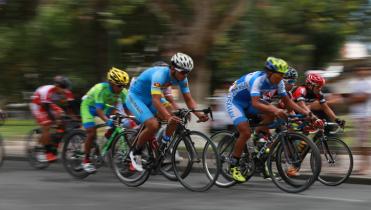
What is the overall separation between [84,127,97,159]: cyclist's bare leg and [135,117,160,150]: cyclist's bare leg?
1.11m

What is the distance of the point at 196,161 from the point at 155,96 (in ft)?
3.42

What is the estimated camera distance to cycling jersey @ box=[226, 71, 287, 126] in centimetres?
877

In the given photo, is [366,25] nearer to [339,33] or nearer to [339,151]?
[339,33]

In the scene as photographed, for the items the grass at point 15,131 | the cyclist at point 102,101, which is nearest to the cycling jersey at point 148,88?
the cyclist at point 102,101

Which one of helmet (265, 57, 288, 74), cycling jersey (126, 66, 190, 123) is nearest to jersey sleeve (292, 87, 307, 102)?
helmet (265, 57, 288, 74)

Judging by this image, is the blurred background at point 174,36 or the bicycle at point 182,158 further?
the blurred background at point 174,36

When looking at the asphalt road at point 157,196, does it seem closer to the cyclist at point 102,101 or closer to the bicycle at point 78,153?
the bicycle at point 78,153

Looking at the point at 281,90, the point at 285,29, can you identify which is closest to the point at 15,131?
the point at 285,29

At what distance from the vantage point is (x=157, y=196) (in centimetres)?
853

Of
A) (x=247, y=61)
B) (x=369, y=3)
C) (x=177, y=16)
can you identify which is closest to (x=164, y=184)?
(x=247, y=61)

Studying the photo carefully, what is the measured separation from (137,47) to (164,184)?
25.3ft

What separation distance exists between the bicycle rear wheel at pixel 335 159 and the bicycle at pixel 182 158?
1734 mm

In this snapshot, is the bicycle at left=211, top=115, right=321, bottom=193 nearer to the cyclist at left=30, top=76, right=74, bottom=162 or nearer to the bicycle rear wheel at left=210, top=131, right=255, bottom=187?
the bicycle rear wheel at left=210, top=131, right=255, bottom=187

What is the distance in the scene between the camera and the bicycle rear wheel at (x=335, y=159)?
369 inches
